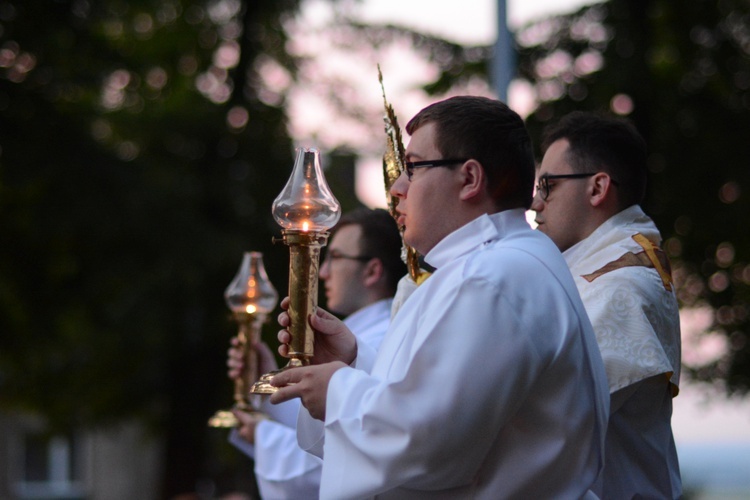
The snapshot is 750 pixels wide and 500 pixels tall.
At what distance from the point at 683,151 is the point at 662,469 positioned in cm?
1173

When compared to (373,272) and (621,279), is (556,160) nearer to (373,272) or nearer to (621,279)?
(621,279)

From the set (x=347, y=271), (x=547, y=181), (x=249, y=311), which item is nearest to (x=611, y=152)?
(x=547, y=181)

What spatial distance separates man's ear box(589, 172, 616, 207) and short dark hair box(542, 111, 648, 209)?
0.03m

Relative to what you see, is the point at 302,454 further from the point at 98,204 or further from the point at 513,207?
the point at 98,204

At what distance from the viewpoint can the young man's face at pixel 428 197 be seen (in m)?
3.15

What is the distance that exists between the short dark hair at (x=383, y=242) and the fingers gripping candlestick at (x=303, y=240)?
2.27 m

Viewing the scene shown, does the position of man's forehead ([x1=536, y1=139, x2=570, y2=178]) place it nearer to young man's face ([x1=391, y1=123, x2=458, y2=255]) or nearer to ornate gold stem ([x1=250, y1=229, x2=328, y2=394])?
young man's face ([x1=391, y1=123, x2=458, y2=255])

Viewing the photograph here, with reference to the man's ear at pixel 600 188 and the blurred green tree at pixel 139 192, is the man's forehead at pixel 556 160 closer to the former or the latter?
the man's ear at pixel 600 188

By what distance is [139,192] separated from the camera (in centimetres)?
1502

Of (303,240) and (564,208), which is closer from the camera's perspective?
(303,240)

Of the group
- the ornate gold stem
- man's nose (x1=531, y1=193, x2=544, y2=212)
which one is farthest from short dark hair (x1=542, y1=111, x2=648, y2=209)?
the ornate gold stem

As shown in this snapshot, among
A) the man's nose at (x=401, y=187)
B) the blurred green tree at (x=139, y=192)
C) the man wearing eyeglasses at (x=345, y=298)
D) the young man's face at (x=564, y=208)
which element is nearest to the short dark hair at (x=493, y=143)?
the man's nose at (x=401, y=187)

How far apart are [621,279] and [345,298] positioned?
2.22 m

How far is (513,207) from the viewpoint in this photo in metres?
3.18
